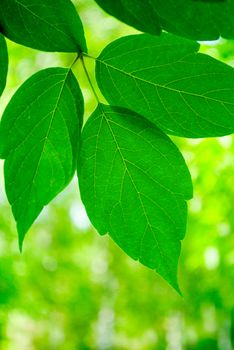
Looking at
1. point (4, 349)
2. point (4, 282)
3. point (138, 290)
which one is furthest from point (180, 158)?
point (4, 349)

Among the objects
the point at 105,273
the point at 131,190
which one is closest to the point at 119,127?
the point at 131,190

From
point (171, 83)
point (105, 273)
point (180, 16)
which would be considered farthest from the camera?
point (105, 273)

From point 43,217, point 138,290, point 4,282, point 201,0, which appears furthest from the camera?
point 138,290

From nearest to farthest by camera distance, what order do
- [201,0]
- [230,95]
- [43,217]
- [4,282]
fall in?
[201,0], [230,95], [4,282], [43,217]

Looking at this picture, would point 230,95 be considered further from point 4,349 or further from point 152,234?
point 4,349

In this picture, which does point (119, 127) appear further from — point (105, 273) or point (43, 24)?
point (105, 273)

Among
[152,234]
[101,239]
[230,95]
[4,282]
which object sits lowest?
[152,234]

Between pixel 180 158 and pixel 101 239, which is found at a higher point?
pixel 101 239

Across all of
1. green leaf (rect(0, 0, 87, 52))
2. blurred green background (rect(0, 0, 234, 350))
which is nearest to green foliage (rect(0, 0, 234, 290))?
green leaf (rect(0, 0, 87, 52))

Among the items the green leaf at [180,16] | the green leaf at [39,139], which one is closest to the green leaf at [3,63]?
the green leaf at [39,139]
